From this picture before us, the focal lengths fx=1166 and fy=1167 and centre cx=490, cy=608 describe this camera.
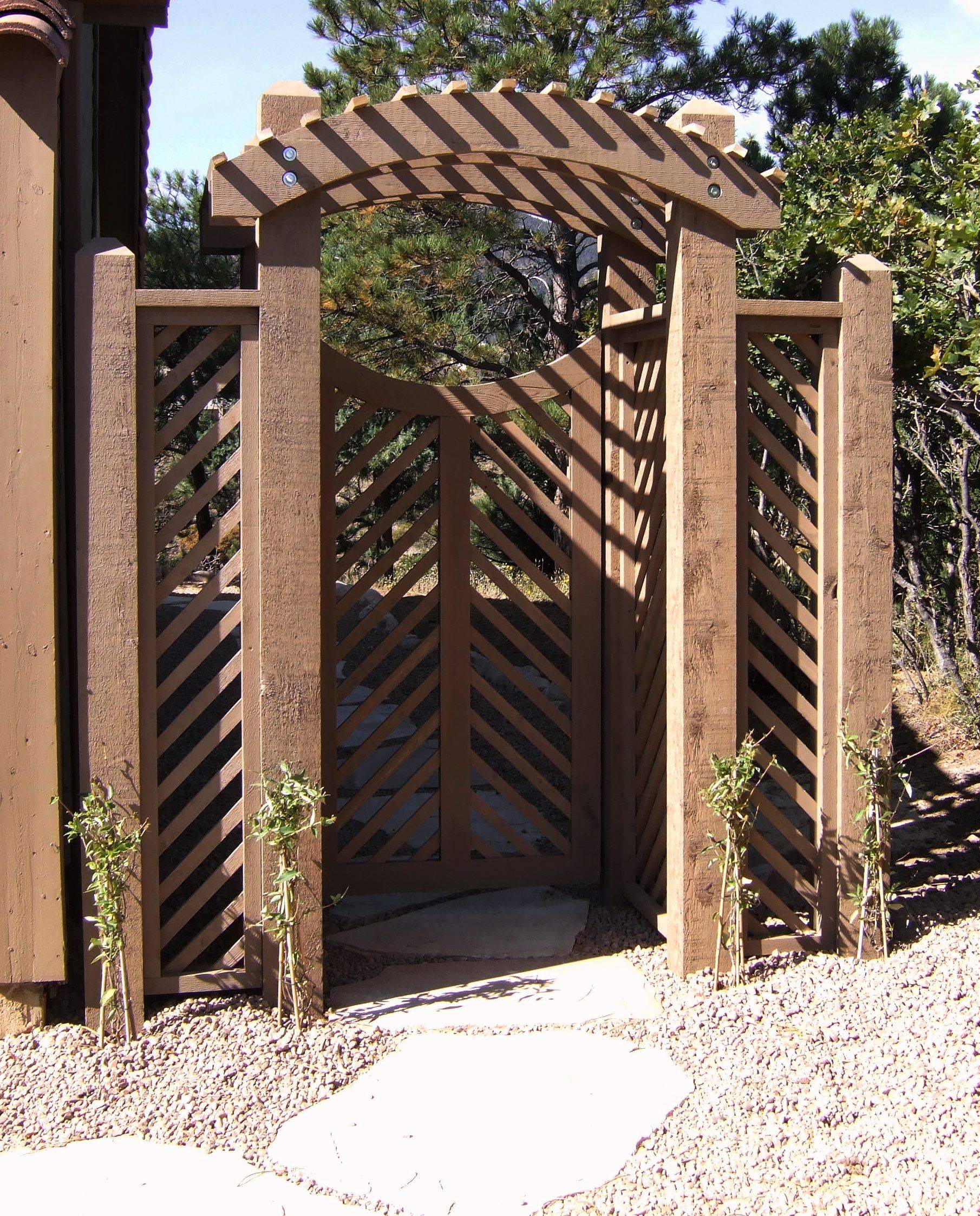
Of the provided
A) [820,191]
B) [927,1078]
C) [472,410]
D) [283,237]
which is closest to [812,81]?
[820,191]

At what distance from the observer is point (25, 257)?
10.5 ft

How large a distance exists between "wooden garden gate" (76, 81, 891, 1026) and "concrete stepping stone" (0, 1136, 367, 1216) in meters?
0.67

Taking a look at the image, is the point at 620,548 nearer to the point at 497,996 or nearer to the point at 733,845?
the point at 733,845

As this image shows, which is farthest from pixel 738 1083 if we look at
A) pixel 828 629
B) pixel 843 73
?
pixel 843 73

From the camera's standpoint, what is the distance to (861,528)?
3.71 meters

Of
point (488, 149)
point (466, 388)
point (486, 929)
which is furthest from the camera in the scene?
point (466, 388)

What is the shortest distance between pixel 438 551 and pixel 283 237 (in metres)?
1.43

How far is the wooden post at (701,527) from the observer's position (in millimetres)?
3539

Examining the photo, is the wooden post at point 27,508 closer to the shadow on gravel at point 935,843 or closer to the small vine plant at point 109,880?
the small vine plant at point 109,880

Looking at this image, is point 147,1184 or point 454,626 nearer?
point 147,1184

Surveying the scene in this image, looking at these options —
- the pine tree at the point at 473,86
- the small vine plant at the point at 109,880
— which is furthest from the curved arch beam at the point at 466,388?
the pine tree at the point at 473,86

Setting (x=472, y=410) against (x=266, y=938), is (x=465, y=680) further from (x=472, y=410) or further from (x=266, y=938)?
(x=266, y=938)

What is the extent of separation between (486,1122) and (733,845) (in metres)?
1.13

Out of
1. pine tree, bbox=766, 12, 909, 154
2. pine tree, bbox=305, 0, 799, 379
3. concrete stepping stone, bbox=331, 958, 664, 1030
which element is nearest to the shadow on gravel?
concrete stepping stone, bbox=331, 958, 664, 1030
